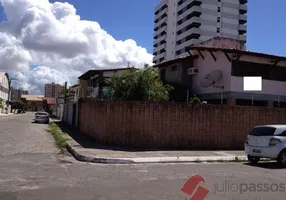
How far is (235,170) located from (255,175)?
3.12 feet

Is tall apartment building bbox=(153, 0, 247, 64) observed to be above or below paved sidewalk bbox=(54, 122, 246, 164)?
above

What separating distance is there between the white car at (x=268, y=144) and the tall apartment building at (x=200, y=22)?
70.4m

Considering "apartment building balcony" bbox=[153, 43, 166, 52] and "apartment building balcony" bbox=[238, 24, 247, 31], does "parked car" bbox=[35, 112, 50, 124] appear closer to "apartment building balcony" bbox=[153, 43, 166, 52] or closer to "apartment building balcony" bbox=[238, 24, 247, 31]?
"apartment building balcony" bbox=[238, 24, 247, 31]

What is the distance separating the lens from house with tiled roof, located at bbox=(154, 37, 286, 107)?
73.6ft

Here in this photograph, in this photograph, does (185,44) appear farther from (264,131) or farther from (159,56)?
(264,131)

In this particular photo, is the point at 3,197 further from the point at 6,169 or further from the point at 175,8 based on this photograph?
the point at 175,8

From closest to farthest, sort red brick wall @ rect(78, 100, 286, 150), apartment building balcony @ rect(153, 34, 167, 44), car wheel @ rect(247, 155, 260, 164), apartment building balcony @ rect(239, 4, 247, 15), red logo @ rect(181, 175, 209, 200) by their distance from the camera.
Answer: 1. red logo @ rect(181, 175, 209, 200)
2. car wheel @ rect(247, 155, 260, 164)
3. red brick wall @ rect(78, 100, 286, 150)
4. apartment building balcony @ rect(239, 4, 247, 15)
5. apartment building balcony @ rect(153, 34, 167, 44)

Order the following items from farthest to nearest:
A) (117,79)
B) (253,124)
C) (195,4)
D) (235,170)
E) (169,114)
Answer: (195,4)
(117,79)
(253,124)
(169,114)
(235,170)

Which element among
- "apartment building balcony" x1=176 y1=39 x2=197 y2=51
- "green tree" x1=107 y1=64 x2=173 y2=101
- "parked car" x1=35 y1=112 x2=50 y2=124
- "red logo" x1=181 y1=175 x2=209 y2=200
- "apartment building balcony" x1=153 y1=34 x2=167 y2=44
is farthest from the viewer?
"apartment building balcony" x1=153 y1=34 x2=167 y2=44

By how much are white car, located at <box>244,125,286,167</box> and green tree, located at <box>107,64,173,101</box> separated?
21.9 ft

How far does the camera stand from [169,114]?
16.7 m

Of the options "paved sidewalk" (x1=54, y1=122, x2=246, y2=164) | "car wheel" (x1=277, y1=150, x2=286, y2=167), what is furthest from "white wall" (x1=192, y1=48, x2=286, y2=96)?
"car wheel" (x1=277, y1=150, x2=286, y2=167)

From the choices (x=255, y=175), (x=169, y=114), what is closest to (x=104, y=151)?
(x=169, y=114)

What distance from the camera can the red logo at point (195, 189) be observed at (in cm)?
770
